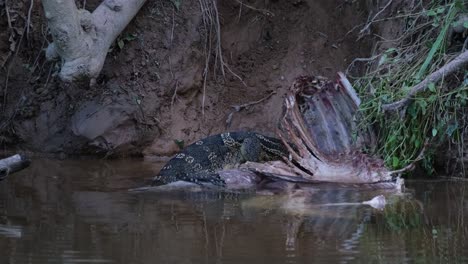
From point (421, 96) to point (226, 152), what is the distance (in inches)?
80.6

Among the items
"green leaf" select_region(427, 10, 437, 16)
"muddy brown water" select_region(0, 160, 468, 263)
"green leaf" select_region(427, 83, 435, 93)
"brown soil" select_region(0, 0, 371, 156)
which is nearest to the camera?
"muddy brown water" select_region(0, 160, 468, 263)

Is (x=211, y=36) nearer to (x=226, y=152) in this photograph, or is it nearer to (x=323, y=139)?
(x=226, y=152)

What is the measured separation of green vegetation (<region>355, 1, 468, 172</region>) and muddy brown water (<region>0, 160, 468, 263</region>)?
1.19ft

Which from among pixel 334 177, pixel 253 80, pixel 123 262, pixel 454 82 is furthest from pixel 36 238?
pixel 253 80

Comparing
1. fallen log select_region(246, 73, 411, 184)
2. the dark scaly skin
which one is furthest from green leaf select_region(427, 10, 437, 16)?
the dark scaly skin

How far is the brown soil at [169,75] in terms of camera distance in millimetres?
7980

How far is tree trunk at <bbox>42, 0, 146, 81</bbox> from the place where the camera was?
22.1 feet

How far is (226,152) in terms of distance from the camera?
7.50 meters

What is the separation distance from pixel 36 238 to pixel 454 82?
3850 millimetres

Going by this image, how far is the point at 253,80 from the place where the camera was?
853cm

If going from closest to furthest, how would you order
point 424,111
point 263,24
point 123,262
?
point 123,262 < point 424,111 < point 263,24

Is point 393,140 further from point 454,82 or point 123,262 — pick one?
point 123,262

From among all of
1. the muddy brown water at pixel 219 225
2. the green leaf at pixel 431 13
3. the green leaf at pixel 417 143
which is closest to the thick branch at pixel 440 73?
the green leaf at pixel 417 143

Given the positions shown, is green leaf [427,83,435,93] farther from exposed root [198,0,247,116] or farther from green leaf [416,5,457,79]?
exposed root [198,0,247,116]
